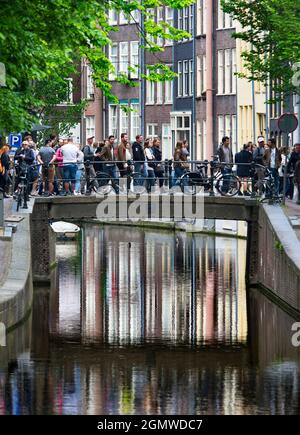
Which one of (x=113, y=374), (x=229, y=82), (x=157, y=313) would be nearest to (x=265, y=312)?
(x=157, y=313)

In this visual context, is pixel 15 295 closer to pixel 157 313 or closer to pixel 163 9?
pixel 157 313

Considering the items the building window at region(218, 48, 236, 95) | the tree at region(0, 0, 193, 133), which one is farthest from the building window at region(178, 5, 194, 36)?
the tree at region(0, 0, 193, 133)

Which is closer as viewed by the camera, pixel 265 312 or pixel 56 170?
pixel 265 312

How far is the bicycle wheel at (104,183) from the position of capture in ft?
163

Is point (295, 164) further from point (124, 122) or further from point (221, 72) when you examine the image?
point (124, 122)

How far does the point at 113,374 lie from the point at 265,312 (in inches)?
427

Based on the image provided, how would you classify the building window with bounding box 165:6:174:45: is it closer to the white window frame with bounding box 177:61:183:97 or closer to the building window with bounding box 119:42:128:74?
the white window frame with bounding box 177:61:183:97

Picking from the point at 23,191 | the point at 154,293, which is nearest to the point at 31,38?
the point at 154,293

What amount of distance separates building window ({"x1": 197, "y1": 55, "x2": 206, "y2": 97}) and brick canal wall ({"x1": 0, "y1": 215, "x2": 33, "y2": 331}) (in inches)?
2148

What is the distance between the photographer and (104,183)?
1972 inches

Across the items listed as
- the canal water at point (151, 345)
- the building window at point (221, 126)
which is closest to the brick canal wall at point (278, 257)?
the canal water at point (151, 345)

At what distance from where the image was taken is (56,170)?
168 ft

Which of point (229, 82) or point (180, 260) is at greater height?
point (229, 82)
